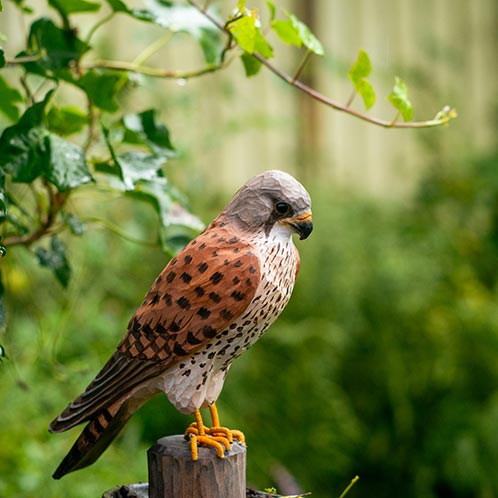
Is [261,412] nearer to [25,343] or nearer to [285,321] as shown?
[285,321]

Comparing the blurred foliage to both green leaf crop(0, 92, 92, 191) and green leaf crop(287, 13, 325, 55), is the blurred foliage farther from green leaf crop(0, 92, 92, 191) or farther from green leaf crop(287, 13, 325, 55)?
green leaf crop(287, 13, 325, 55)

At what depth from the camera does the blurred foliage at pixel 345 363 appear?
2578 millimetres

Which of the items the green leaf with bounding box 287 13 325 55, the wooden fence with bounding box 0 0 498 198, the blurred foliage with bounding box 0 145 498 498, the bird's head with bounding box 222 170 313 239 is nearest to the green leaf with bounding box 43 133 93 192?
the bird's head with bounding box 222 170 313 239

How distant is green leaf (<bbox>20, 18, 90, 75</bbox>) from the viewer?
50.6 inches

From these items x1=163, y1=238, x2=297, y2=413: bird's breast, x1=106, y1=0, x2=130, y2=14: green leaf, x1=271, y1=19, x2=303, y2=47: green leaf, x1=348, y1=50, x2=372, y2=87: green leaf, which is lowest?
x1=163, y1=238, x2=297, y2=413: bird's breast

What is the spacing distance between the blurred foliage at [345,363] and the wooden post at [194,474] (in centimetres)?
118

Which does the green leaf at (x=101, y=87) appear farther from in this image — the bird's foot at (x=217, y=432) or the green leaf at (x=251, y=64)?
the bird's foot at (x=217, y=432)

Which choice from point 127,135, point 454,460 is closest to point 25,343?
point 127,135

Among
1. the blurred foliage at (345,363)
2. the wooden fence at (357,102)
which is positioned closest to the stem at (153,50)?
the blurred foliage at (345,363)

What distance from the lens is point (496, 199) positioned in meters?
3.56

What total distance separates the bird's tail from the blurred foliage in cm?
111

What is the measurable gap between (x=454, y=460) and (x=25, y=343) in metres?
1.37

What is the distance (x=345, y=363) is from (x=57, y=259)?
73.4 inches

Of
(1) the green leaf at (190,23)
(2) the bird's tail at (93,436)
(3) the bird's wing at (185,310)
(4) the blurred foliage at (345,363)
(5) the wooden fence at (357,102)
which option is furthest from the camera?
(5) the wooden fence at (357,102)
